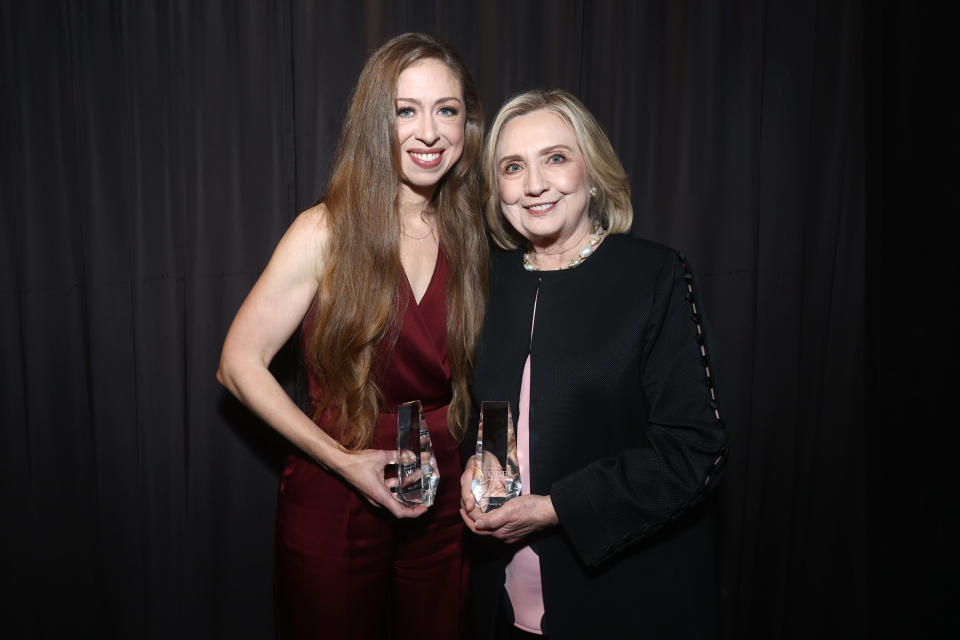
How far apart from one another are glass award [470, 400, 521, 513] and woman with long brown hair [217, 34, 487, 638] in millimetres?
225

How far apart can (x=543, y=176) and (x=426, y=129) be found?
0.34 meters

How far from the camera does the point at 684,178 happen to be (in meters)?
2.26

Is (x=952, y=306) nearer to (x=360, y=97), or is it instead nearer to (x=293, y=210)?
(x=360, y=97)

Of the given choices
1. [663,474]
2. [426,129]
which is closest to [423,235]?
[426,129]

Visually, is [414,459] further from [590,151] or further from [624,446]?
[590,151]

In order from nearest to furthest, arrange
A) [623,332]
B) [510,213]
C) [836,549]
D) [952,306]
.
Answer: [623,332] < [510,213] < [952,306] < [836,549]

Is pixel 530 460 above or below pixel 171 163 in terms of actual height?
below

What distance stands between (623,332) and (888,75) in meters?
1.69

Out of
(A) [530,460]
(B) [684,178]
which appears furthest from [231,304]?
(B) [684,178]

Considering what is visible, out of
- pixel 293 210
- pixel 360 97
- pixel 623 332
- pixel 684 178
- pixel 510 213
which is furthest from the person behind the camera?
pixel 684 178

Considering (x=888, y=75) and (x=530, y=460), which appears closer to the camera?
(x=530, y=460)

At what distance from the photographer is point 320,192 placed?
205 centimetres

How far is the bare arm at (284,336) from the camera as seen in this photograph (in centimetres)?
146

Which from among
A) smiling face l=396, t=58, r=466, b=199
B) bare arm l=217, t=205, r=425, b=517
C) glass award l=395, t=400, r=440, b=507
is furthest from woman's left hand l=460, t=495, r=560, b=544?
smiling face l=396, t=58, r=466, b=199
